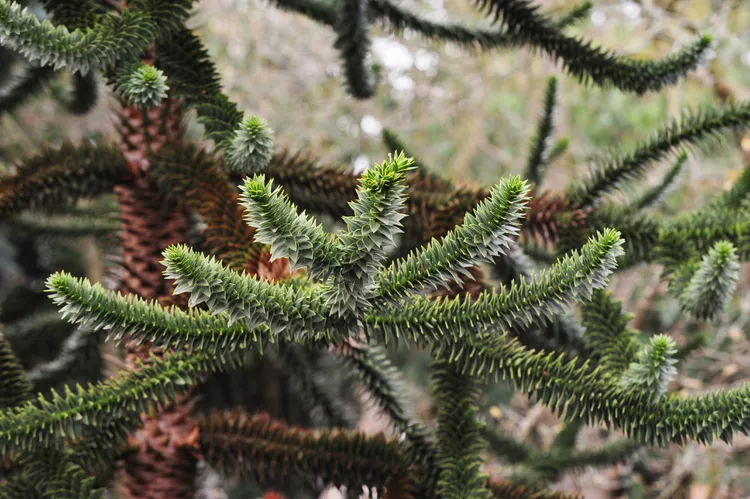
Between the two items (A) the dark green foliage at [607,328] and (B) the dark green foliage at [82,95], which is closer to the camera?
(A) the dark green foliage at [607,328]

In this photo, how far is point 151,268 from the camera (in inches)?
51.5

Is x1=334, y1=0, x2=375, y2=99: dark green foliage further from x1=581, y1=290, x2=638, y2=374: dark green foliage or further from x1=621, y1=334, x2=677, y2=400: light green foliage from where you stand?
x1=621, y1=334, x2=677, y2=400: light green foliage

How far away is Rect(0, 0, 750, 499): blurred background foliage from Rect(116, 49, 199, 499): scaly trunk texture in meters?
1.75

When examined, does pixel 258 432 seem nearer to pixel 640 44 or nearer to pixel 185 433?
pixel 185 433

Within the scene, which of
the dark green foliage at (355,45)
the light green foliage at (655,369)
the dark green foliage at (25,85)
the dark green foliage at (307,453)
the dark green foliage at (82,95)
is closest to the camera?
the light green foliage at (655,369)

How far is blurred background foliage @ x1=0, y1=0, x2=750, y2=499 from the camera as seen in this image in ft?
10.2

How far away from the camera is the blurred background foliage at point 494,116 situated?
3.10m

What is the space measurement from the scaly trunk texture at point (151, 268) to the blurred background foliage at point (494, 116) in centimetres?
175

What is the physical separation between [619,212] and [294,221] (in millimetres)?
859

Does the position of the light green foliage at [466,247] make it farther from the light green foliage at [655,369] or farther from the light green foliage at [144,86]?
the light green foliage at [144,86]

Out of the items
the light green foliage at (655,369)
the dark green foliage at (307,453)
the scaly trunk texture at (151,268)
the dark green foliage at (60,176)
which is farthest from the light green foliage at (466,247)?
the dark green foliage at (60,176)

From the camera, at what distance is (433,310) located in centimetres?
87

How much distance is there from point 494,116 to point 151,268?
4.21 m

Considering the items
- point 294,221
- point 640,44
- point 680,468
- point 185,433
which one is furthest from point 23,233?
point 640,44
